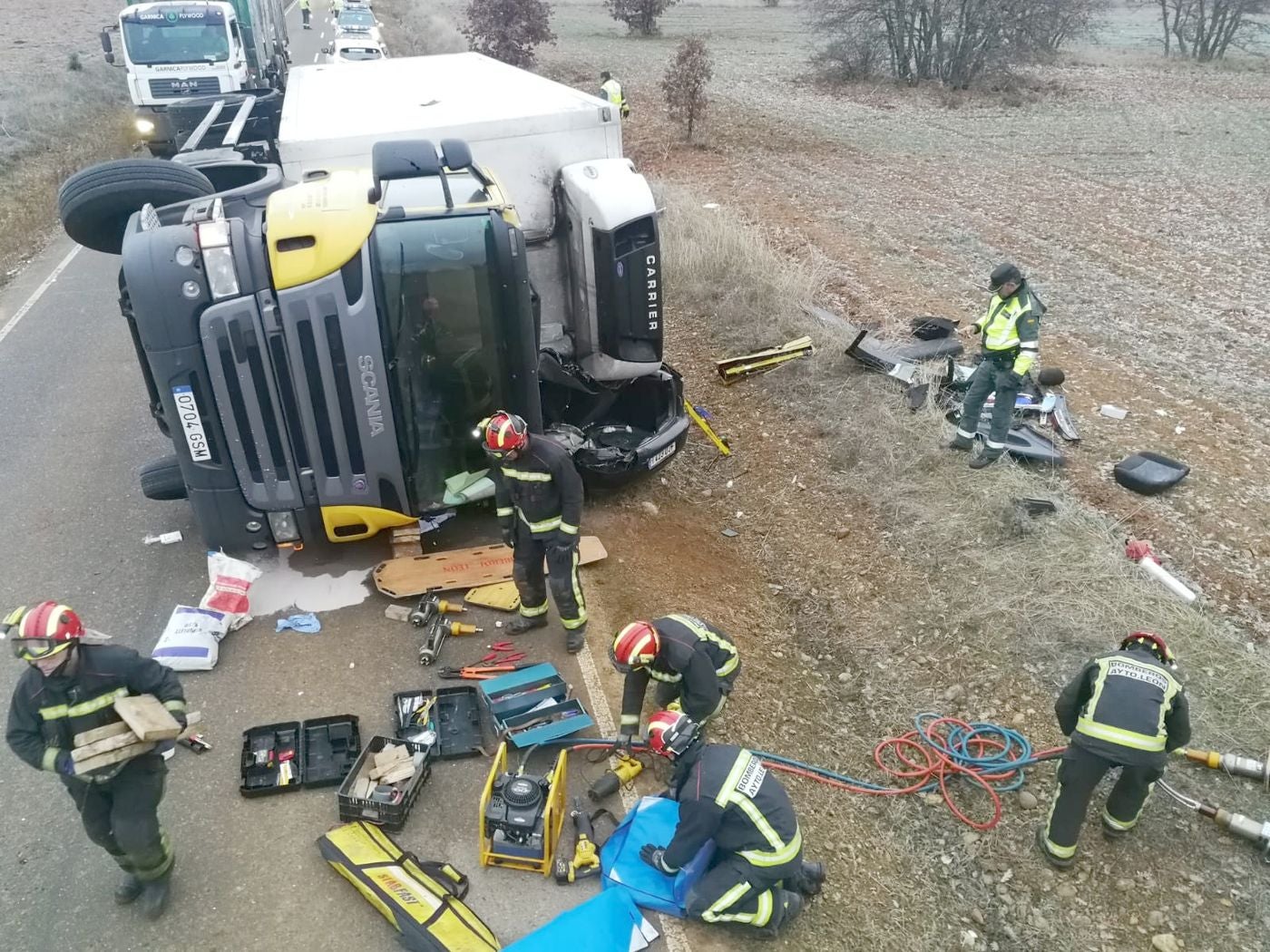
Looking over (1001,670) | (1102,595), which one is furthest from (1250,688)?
(1001,670)

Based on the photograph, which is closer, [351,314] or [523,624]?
[351,314]

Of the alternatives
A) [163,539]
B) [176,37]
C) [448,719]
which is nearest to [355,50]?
[176,37]

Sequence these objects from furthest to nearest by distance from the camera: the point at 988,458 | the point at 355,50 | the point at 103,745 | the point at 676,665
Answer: the point at 355,50 → the point at 988,458 → the point at 676,665 → the point at 103,745

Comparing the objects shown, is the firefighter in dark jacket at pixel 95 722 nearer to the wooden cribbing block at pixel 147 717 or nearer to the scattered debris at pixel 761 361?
the wooden cribbing block at pixel 147 717

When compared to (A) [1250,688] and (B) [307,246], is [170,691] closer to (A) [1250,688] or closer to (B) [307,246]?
(B) [307,246]

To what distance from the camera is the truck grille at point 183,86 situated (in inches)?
676

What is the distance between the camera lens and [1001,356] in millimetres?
7344

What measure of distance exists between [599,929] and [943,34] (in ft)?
93.6

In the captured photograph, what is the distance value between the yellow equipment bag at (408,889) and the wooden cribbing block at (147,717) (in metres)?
1.00

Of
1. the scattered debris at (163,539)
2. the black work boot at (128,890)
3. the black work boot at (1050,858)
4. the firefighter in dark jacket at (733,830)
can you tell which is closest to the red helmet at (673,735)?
the firefighter in dark jacket at (733,830)

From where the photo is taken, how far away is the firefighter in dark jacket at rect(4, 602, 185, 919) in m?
3.69

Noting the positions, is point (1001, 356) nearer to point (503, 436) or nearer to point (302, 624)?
point (503, 436)

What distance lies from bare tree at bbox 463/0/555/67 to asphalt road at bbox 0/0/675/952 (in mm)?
19284

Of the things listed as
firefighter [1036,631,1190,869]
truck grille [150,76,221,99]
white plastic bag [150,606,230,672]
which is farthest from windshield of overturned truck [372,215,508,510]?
truck grille [150,76,221,99]
